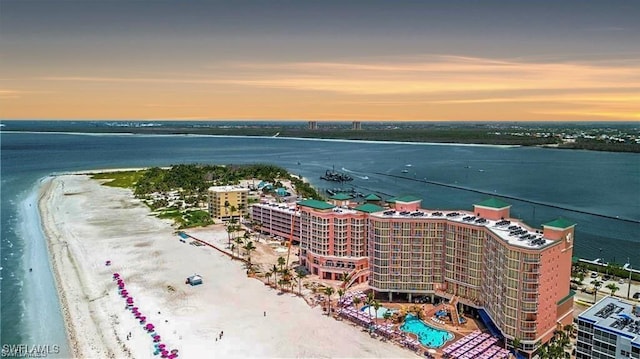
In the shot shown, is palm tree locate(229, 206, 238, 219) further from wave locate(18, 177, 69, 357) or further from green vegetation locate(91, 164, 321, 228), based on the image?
wave locate(18, 177, 69, 357)

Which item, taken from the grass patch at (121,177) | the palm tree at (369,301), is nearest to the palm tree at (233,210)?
the palm tree at (369,301)

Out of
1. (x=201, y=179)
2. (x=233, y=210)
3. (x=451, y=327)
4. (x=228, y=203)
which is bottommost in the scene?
(x=451, y=327)

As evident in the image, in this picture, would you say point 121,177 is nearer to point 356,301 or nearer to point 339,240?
point 339,240

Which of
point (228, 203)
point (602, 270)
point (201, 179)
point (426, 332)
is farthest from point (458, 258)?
point (201, 179)

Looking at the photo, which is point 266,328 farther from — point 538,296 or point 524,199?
point 524,199

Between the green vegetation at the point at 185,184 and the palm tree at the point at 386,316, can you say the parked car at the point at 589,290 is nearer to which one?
the palm tree at the point at 386,316

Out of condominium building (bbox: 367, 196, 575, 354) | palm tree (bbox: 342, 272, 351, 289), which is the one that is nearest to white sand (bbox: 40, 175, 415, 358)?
palm tree (bbox: 342, 272, 351, 289)

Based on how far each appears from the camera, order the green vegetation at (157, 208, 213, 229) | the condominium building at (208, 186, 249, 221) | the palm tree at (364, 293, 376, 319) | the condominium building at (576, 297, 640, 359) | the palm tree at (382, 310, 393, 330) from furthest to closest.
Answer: the condominium building at (208, 186, 249, 221) < the green vegetation at (157, 208, 213, 229) < the palm tree at (364, 293, 376, 319) < the palm tree at (382, 310, 393, 330) < the condominium building at (576, 297, 640, 359)
